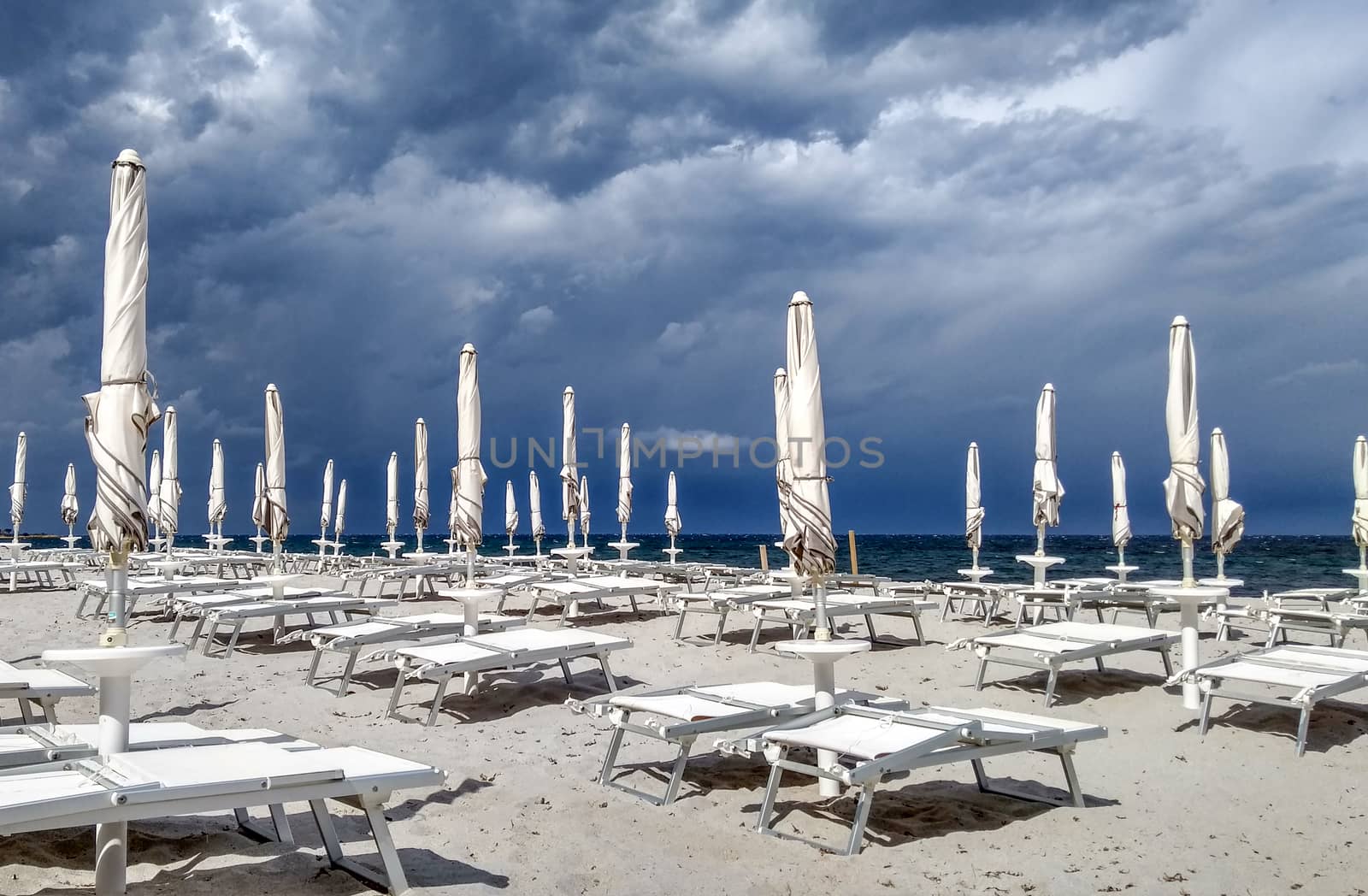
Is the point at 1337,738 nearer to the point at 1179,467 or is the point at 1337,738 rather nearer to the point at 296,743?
the point at 1179,467

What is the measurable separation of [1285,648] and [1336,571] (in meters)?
30.5

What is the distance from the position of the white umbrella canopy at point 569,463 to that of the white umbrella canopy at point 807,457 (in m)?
7.77

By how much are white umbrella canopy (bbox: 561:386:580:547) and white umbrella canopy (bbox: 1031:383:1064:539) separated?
6291 millimetres

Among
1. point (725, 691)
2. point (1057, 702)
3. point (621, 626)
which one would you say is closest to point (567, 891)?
point (725, 691)

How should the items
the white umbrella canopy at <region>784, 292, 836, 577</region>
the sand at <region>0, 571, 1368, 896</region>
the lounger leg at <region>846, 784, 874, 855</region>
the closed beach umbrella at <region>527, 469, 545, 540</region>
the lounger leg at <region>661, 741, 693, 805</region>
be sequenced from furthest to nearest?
the closed beach umbrella at <region>527, 469, 545, 540</region> → the white umbrella canopy at <region>784, 292, 836, 577</region> → the lounger leg at <region>661, 741, 693, 805</region> → the lounger leg at <region>846, 784, 874, 855</region> → the sand at <region>0, 571, 1368, 896</region>

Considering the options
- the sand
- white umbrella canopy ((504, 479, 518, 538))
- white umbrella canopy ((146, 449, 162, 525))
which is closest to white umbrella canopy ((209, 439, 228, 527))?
white umbrella canopy ((146, 449, 162, 525))

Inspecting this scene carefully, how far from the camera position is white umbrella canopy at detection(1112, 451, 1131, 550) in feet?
48.4

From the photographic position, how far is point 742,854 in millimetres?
4355

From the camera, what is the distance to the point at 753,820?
486cm

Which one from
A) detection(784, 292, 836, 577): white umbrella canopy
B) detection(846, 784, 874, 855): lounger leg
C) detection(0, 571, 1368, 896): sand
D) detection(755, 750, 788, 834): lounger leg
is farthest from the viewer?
detection(784, 292, 836, 577): white umbrella canopy

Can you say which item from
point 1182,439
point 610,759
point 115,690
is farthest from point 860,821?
point 1182,439

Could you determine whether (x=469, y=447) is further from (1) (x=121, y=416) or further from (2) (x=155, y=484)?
(2) (x=155, y=484)

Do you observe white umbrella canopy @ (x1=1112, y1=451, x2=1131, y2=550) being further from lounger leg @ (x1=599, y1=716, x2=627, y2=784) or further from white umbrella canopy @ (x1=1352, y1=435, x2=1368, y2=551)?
lounger leg @ (x1=599, y1=716, x2=627, y2=784)

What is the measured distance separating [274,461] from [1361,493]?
1336 centimetres
